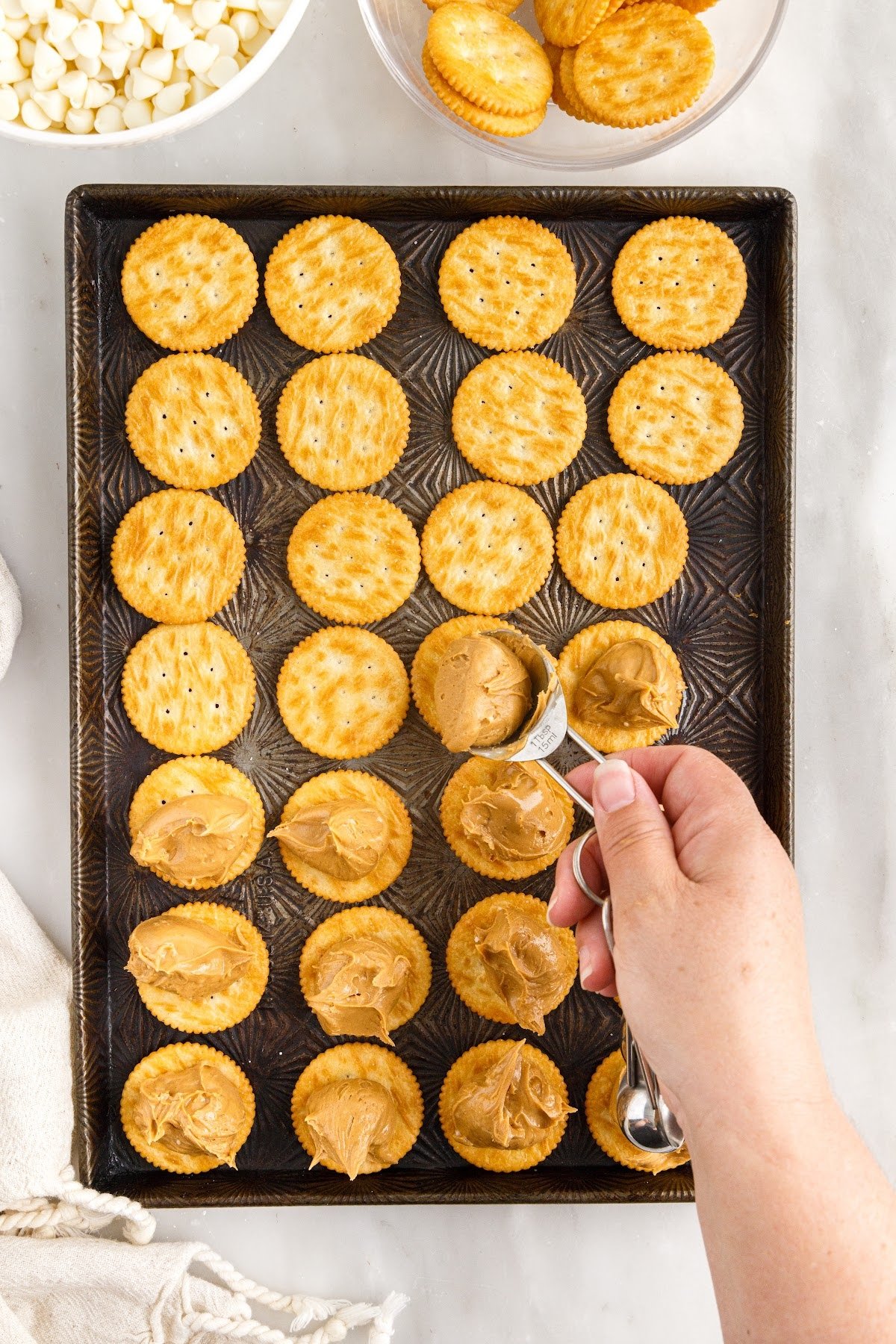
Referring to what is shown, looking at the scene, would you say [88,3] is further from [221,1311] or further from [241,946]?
[221,1311]

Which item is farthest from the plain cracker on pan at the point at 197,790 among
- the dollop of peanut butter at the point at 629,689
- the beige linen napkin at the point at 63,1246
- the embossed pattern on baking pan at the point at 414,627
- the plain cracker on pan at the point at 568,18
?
the plain cracker on pan at the point at 568,18

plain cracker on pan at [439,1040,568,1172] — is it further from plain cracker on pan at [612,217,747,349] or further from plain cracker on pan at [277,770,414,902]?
plain cracker on pan at [612,217,747,349]

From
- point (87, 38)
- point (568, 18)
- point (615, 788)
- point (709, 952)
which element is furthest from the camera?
point (568, 18)

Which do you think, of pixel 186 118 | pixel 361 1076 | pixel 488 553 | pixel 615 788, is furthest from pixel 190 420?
pixel 361 1076

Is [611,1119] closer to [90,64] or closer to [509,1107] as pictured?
[509,1107]

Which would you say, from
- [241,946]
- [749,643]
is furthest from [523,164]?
[241,946]

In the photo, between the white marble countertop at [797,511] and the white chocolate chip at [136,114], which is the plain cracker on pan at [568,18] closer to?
the white marble countertop at [797,511]
